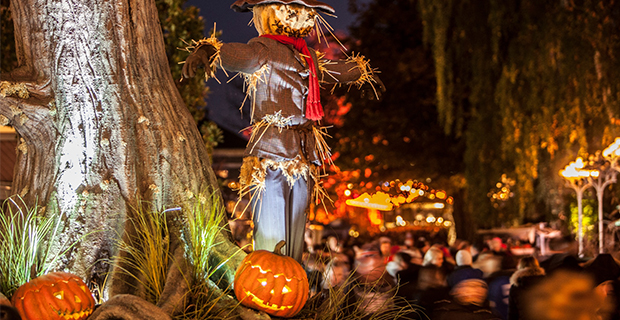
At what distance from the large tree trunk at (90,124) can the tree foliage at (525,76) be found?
596 centimetres

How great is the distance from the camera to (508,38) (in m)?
8.30

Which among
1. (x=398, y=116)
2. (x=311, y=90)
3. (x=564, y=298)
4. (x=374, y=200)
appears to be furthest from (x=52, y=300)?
(x=374, y=200)

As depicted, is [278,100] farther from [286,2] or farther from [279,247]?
[279,247]

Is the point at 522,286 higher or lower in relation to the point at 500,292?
higher

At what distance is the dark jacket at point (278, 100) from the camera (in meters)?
2.77

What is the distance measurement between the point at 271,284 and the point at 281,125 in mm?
815

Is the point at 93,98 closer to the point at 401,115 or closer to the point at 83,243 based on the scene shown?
the point at 83,243

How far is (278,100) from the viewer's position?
2822mm

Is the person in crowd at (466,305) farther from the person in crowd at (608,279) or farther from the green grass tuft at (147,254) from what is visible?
the green grass tuft at (147,254)

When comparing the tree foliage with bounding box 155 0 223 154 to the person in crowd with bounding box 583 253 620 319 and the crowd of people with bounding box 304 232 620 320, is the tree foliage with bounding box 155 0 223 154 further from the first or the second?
the person in crowd with bounding box 583 253 620 319

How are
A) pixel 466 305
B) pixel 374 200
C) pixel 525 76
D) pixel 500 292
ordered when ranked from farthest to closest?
1. pixel 374 200
2. pixel 525 76
3. pixel 500 292
4. pixel 466 305

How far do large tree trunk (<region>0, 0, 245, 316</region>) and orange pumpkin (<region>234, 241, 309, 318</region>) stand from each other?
0.51 m

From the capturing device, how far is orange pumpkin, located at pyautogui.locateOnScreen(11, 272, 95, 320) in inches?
88.0

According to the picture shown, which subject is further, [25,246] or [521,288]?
[521,288]
